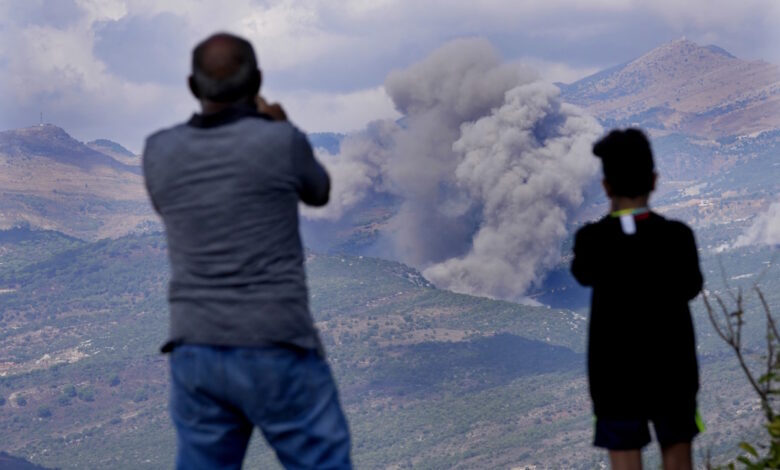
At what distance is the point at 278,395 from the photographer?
12.2ft

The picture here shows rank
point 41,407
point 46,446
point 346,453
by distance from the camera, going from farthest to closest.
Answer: point 41,407 → point 46,446 → point 346,453

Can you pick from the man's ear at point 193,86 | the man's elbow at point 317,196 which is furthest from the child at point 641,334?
the man's ear at point 193,86

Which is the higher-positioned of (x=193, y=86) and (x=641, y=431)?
(x=193, y=86)

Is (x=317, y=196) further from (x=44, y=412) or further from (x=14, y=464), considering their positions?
(x=44, y=412)

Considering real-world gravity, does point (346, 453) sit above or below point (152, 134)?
below

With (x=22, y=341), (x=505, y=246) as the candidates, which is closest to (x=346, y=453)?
(x=505, y=246)

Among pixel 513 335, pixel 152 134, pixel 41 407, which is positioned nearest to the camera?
pixel 152 134

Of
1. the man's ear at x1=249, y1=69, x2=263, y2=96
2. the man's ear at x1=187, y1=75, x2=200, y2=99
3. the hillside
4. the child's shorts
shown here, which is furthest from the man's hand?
the hillside

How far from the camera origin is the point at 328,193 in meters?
3.94

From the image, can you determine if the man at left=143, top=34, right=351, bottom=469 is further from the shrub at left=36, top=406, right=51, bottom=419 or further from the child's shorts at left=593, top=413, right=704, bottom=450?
the shrub at left=36, top=406, right=51, bottom=419

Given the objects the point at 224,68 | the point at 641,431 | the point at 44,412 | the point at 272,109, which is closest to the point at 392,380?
the point at 44,412

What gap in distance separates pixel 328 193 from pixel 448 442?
11863 cm

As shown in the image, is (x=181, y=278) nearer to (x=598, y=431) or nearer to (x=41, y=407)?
(x=598, y=431)

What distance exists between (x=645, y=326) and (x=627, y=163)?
2.11ft
